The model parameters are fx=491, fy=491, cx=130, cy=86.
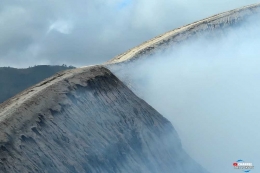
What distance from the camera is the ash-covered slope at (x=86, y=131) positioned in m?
13.7

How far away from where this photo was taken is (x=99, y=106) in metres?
16.8

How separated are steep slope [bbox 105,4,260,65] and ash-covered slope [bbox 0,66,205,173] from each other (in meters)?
3.95

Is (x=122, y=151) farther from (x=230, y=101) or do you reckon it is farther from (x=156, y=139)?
(x=230, y=101)
